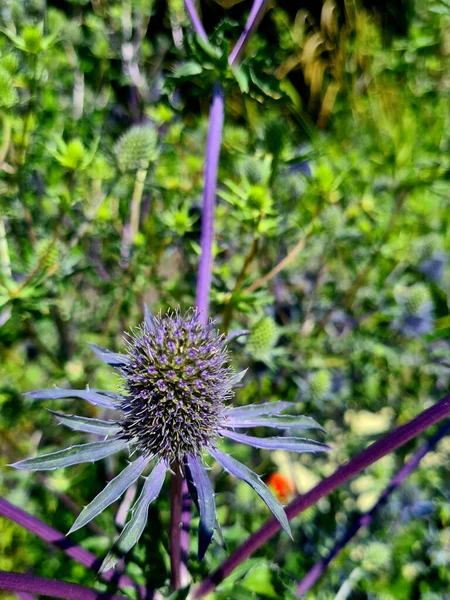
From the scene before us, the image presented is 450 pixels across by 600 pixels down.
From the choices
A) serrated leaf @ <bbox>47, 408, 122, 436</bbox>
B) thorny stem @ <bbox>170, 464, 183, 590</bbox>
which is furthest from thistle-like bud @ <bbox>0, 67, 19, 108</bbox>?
thorny stem @ <bbox>170, 464, 183, 590</bbox>

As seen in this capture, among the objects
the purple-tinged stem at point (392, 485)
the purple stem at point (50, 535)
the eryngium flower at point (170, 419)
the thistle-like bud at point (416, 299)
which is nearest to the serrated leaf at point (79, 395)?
the eryngium flower at point (170, 419)

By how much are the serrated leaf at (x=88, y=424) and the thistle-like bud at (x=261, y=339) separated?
44cm

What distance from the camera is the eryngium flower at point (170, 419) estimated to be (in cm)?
57

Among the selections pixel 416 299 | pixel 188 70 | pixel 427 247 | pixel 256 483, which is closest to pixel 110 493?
pixel 256 483

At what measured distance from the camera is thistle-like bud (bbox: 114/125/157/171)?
39.6 inches

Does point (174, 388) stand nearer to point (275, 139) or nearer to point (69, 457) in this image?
point (69, 457)

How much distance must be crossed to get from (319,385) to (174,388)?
2.10ft

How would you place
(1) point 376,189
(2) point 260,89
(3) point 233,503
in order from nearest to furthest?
(2) point 260,89 → (3) point 233,503 → (1) point 376,189

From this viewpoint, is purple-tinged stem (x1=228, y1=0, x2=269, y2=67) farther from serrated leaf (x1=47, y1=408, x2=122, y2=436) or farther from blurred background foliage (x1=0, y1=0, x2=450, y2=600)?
serrated leaf (x1=47, y1=408, x2=122, y2=436)

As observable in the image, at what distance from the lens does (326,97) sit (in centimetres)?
268

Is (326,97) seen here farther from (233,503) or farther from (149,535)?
(149,535)

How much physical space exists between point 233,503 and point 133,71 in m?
1.18

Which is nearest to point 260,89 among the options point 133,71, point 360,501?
point 133,71

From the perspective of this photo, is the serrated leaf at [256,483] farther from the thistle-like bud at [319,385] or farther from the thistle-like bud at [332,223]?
the thistle-like bud at [332,223]
